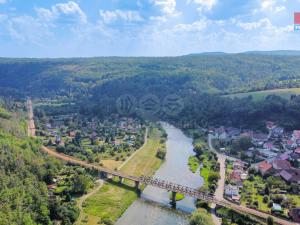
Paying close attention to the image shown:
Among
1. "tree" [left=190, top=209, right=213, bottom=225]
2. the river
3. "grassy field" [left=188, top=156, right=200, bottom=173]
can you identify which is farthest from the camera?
"grassy field" [left=188, top=156, right=200, bottom=173]

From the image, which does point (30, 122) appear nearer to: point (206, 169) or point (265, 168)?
point (206, 169)

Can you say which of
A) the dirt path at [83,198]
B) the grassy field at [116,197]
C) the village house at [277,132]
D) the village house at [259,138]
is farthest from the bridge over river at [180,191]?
the village house at [277,132]

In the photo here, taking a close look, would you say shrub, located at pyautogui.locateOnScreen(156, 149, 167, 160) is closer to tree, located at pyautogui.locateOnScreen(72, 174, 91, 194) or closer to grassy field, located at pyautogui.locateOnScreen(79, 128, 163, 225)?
grassy field, located at pyautogui.locateOnScreen(79, 128, 163, 225)

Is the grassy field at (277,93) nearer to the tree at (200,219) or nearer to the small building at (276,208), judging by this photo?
the small building at (276,208)

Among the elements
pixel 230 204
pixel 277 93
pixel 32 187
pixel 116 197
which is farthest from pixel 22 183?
pixel 277 93

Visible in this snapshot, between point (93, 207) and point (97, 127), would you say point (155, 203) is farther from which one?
point (97, 127)

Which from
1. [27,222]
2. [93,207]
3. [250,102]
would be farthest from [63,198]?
[250,102]

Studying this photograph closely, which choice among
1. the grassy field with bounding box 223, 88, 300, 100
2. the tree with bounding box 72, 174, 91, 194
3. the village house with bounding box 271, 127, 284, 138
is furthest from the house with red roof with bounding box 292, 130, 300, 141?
the tree with bounding box 72, 174, 91, 194
